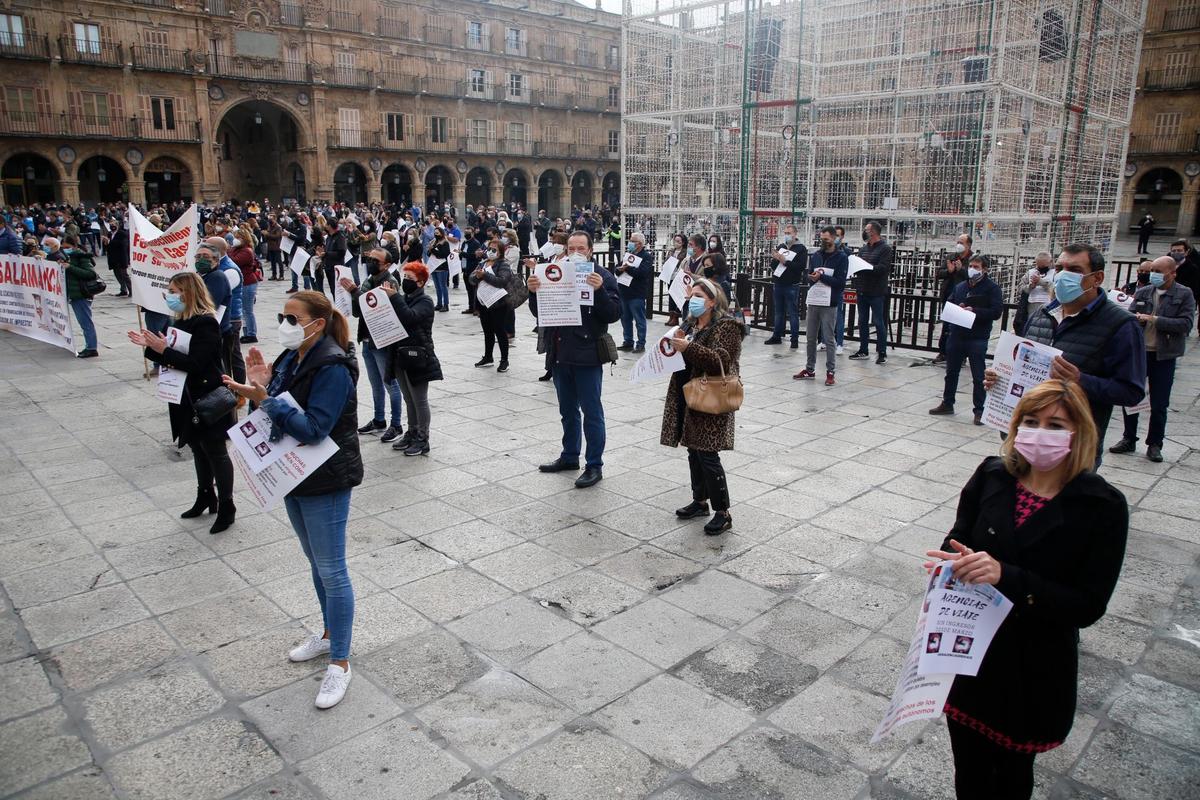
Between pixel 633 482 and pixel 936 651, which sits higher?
pixel 936 651

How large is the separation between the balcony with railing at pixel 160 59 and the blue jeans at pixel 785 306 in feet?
110

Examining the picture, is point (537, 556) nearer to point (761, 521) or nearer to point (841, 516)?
point (761, 521)

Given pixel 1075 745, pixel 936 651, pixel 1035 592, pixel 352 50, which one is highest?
pixel 352 50

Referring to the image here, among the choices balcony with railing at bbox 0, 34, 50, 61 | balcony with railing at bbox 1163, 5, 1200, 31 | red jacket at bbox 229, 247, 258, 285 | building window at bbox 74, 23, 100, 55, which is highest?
balcony with railing at bbox 1163, 5, 1200, 31

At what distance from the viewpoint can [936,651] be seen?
93.5 inches

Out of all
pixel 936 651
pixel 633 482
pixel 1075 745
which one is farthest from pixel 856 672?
pixel 633 482

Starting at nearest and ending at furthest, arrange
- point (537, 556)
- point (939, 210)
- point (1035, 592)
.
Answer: point (1035, 592) < point (537, 556) < point (939, 210)

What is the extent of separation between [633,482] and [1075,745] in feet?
11.9

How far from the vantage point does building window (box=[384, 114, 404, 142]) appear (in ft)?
137

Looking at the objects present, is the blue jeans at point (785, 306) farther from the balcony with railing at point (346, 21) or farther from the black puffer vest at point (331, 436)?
the balcony with railing at point (346, 21)

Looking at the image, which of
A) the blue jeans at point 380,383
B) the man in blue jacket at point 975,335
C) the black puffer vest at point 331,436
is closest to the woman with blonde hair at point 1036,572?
the black puffer vest at point 331,436

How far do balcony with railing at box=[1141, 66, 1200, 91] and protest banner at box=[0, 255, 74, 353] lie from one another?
41.7 metres

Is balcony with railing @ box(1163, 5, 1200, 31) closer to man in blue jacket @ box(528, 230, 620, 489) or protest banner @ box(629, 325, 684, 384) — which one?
man in blue jacket @ box(528, 230, 620, 489)

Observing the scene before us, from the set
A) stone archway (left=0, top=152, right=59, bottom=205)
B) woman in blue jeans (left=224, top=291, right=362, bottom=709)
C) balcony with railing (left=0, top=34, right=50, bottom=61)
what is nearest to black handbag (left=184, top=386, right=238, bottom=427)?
woman in blue jeans (left=224, top=291, right=362, bottom=709)
